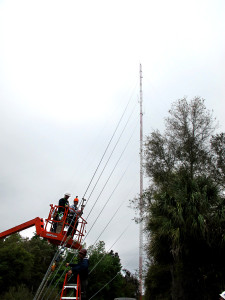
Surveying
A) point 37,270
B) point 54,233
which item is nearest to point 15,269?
point 37,270

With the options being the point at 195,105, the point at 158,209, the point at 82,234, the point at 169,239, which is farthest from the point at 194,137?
the point at 82,234

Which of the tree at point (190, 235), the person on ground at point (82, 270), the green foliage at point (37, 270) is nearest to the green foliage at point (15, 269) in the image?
the green foliage at point (37, 270)

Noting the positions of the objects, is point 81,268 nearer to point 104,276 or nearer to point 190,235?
point 190,235

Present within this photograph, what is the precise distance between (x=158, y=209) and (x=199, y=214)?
1854mm

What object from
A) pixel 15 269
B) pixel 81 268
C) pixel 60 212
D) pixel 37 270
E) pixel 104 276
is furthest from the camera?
pixel 104 276

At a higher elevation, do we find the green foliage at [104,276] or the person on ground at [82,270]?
the green foliage at [104,276]

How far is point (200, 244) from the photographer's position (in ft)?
40.4

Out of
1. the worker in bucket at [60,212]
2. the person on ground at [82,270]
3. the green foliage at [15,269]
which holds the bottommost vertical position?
the person on ground at [82,270]

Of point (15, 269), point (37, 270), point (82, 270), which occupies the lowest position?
point (82, 270)

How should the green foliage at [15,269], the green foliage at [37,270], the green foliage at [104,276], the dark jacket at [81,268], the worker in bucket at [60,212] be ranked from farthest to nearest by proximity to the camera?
the green foliage at [104,276]
the green foliage at [15,269]
the green foliage at [37,270]
the worker in bucket at [60,212]
the dark jacket at [81,268]

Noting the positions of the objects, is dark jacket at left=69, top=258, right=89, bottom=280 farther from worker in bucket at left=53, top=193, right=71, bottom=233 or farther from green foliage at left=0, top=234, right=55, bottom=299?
green foliage at left=0, top=234, right=55, bottom=299

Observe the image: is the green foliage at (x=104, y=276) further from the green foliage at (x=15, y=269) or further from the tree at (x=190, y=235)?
the tree at (x=190, y=235)

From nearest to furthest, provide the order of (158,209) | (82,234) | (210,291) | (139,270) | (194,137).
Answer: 1. (82,234)
2. (210,291)
3. (158,209)
4. (194,137)
5. (139,270)

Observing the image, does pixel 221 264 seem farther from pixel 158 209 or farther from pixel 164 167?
pixel 164 167
